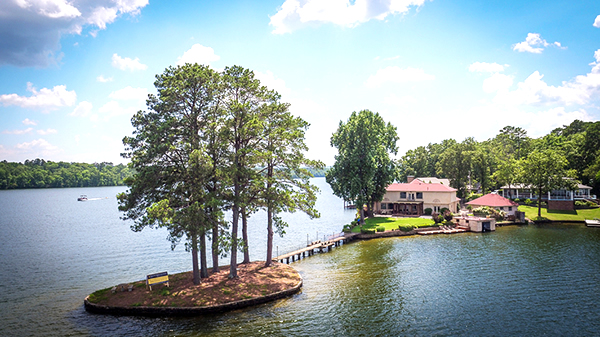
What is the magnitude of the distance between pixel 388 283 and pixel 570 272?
17882 mm

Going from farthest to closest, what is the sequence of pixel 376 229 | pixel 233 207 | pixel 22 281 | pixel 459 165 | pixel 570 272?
pixel 459 165, pixel 376 229, pixel 22 281, pixel 570 272, pixel 233 207

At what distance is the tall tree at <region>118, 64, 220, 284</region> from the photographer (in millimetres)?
25328

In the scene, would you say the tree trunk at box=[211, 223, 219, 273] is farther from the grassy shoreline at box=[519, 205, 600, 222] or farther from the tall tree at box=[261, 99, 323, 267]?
the grassy shoreline at box=[519, 205, 600, 222]

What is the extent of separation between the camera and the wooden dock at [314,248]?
4100cm

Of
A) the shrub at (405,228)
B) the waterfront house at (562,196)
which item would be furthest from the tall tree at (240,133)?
the waterfront house at (562,196)

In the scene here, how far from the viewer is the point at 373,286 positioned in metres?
30.3

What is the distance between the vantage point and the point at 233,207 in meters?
29.5

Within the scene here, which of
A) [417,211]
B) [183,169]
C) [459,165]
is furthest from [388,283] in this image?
[459,165]

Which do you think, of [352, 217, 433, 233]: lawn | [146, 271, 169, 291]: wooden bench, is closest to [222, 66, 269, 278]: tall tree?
[146, 271, 169, 291]: wooden bench

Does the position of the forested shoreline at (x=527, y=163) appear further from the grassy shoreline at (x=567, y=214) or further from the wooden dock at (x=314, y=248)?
the wooden dock at (x=314, y=248)

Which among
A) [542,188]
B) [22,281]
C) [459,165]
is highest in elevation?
[459,165]

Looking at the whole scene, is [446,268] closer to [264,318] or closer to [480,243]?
[480,243]

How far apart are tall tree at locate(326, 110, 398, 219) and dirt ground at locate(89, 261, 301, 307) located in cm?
3068

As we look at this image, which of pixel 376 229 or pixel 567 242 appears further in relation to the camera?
pixel 376 229
